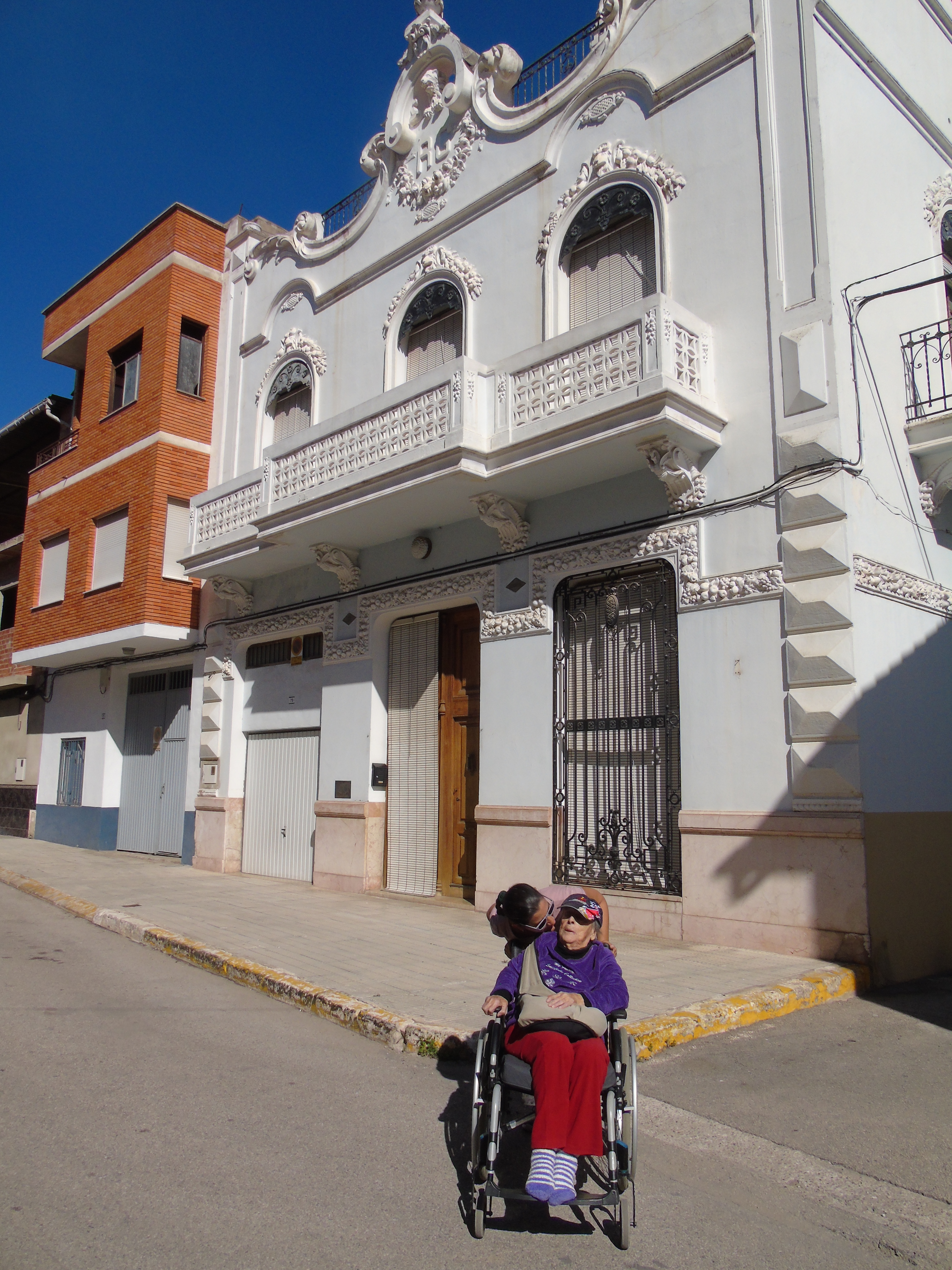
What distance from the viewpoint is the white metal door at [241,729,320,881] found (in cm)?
1374

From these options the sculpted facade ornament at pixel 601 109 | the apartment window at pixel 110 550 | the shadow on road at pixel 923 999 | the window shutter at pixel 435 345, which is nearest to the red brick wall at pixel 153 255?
the apartment window at pixel 110 550

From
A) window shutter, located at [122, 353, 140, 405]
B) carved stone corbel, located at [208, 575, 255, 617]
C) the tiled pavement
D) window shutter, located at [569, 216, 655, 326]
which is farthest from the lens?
window shutter, located at [122, 353, 140, 405]

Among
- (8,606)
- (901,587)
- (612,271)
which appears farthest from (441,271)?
(8,606)

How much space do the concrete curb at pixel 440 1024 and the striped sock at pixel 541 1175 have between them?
5.81 feet

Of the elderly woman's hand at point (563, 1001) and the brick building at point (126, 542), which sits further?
the brick building at point (126, 542)

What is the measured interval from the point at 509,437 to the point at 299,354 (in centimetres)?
613

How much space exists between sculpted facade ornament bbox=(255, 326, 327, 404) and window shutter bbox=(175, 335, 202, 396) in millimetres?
1737

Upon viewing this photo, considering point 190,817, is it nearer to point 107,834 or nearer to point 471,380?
point 107,834

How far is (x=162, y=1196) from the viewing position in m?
3.54

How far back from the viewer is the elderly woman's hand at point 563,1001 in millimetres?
3924

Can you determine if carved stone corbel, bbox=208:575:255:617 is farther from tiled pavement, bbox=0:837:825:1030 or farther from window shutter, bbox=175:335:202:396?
tiled pavement, bbox=0:837:825:1030

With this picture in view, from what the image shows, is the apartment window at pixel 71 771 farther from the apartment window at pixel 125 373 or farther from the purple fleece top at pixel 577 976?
the purple fleece top at pixel 577 976

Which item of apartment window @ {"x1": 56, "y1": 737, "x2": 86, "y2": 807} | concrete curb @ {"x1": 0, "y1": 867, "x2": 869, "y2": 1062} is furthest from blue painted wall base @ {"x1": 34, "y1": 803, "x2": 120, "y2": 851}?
concrete curb @ {"x1": 0, "y1": 867, "x2": 869, "y2": 1062}

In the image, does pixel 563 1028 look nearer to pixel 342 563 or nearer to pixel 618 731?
pixel 618 731
